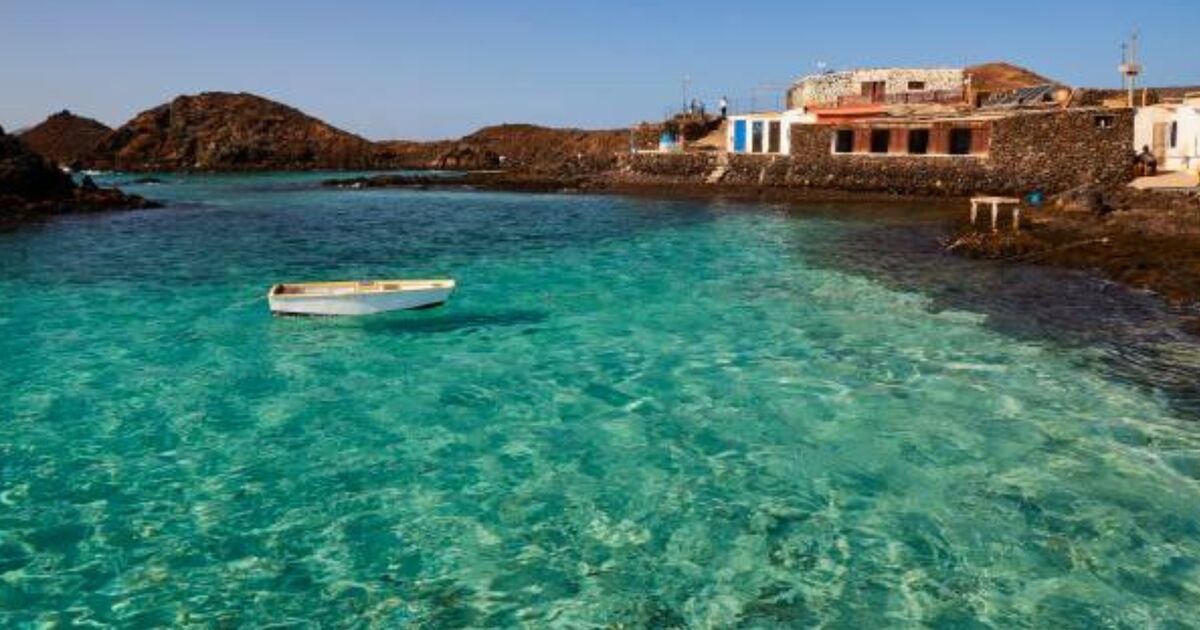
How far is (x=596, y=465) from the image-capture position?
13.1 metres

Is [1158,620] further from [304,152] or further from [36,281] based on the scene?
[304,152]

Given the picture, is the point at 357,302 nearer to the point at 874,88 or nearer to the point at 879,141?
the point at 879,141

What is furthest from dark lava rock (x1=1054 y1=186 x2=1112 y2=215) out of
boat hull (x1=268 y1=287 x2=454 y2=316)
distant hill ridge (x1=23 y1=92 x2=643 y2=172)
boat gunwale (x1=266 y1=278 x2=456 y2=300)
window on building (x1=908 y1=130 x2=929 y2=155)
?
distant hill ridge (x1=23 y1=92 x2=643 y2=172)

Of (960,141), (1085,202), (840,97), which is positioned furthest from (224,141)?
(1085,202)

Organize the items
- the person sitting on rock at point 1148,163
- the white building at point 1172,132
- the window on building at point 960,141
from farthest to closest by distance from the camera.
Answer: the window on building at point 960,141, the person sitting on rock at point 1148,163, the white building at point 1172,132

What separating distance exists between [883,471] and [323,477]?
8432 mm

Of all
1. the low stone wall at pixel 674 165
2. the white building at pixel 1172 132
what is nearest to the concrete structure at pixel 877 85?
the low stone wall at pixel 674 165

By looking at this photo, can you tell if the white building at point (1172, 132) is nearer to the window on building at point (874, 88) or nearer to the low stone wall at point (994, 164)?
the low stone wall at point (994, 164)

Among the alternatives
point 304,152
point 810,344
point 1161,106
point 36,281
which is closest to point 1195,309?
point 810,344

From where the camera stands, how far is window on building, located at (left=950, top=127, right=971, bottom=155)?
56.7m

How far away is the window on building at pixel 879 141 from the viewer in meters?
59.0

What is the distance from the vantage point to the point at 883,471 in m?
12.7

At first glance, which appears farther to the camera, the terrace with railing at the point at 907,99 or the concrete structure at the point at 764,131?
the concrete structure at the point at 764,131

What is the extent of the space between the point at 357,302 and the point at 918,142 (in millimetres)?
47556
